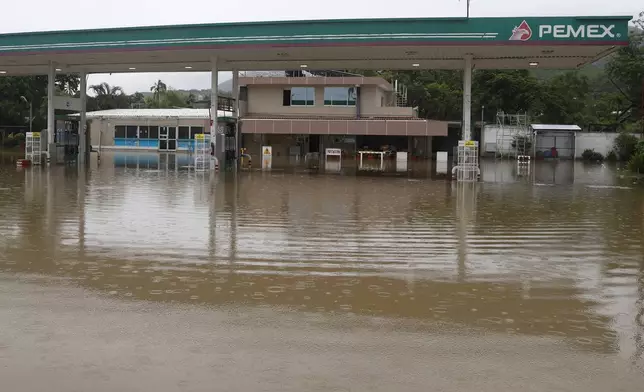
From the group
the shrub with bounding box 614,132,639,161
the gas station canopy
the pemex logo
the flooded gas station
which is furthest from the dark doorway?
the pemex logo

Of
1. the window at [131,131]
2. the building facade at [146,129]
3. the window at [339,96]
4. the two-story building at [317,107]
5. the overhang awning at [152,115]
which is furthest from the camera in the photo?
the window at [131,131]

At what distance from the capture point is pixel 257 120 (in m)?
40.5

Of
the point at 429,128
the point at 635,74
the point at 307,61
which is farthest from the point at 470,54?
the point at 635,74

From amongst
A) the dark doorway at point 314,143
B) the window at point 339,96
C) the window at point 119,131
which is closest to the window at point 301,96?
the window at point 339,96

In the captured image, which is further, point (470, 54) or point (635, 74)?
point (635, 74)

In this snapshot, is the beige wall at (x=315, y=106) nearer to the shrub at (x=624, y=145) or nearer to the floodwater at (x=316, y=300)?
the shrub at (x=624, y=145)

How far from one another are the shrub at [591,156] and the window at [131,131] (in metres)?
36.5

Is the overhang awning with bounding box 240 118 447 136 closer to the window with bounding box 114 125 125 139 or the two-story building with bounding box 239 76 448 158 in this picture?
the two-story building with bounding box 239 76 448 158

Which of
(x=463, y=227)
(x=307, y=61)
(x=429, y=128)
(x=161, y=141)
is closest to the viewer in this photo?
(x=463, y=227)

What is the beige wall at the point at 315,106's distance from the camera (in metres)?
42.7

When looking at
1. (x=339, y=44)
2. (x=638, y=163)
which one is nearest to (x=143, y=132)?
(x=339, y=44)

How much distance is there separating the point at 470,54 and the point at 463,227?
15013 mm

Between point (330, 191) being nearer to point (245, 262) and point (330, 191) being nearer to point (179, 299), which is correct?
point (245, 262)

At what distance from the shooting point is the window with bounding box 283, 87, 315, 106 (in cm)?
4338
